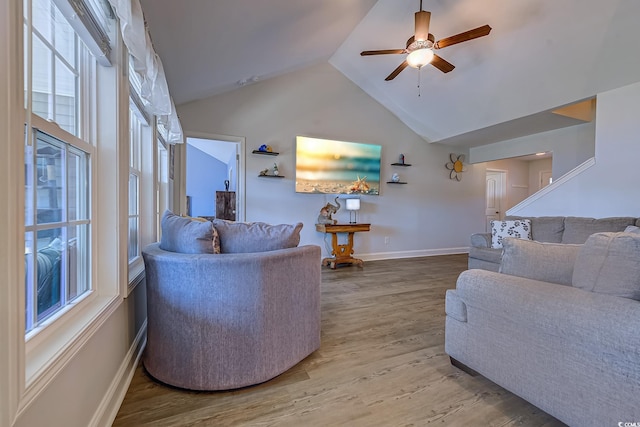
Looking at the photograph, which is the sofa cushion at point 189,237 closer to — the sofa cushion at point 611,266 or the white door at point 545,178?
the sofa cushion at point 611,266

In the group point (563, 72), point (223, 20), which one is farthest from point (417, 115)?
point (223, 20)

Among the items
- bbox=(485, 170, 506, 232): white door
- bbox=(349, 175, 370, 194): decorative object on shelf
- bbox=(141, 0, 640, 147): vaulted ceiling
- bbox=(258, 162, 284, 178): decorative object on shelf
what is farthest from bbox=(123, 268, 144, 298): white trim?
bbox=(485, 170, 506, 232): white door

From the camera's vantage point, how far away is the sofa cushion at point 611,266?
111cm

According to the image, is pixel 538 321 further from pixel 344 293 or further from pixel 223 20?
pixel 223 20

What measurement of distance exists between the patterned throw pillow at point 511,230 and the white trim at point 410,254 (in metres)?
1.93

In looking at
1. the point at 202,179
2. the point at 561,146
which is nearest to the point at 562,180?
the point at 561,146

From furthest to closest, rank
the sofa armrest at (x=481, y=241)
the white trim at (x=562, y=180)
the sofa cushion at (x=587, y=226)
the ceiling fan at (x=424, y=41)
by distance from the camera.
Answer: the sofa armrest at (x=481, y=241) < the white trim at (x=562, y=180) < the sofa cushion at (x=587, y=226) < the ceiling fan at (x=424, y=41)

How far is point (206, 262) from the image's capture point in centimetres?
146

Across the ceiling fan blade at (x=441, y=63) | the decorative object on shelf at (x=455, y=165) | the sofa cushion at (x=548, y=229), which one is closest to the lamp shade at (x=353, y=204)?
the ceiling fan blade at (x=441, y=63)

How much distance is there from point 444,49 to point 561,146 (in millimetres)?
2697

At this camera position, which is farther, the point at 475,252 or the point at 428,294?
the point at 475,252

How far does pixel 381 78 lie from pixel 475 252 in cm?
→ 306

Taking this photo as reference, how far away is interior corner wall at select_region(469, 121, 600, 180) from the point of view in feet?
14.1

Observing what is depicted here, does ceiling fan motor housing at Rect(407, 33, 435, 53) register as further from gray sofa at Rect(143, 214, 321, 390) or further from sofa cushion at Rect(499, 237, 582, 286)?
gray sofa at Rect(143, 214, 321, 390)
